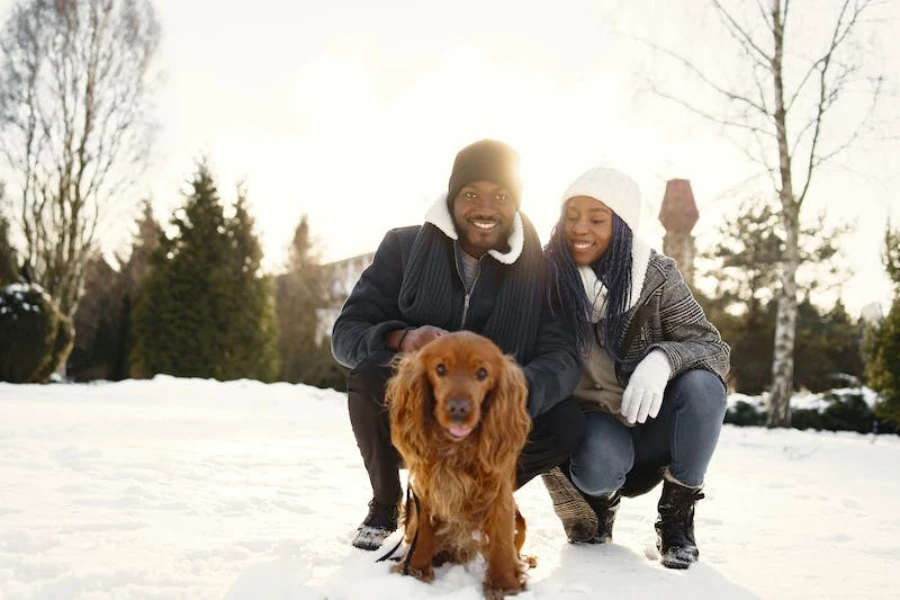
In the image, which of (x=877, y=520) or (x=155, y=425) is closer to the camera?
(x=877, y=520)

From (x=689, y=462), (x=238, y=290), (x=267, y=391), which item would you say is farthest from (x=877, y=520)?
(x=238, y=290)

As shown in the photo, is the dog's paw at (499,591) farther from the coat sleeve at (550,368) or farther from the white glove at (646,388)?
the white glove at (646,388)

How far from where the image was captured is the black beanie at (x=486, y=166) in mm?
2646

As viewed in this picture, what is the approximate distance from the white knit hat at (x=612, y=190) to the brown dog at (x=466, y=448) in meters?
0.87

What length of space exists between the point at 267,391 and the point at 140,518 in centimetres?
824

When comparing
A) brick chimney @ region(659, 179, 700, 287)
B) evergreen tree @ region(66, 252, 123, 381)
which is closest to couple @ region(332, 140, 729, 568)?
brick chimney @ region(659, 179, 700, 287)

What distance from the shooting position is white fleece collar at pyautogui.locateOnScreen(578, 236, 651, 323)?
2660 millimetres

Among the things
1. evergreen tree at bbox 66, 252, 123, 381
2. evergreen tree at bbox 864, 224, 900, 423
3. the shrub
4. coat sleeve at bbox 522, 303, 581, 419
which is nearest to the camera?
Result: coat sleeve at bbox 522, 303, 581, 419

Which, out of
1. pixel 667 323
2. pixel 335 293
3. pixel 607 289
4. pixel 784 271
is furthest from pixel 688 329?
pixel 335 293

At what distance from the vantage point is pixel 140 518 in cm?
285

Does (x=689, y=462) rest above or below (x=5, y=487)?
above

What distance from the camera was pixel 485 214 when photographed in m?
2.63

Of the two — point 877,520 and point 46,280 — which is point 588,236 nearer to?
point 877,520

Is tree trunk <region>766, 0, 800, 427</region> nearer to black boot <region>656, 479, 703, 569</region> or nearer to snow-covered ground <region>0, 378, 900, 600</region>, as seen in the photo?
snow-covered ground <region>0, 378, 900, 600</region>
